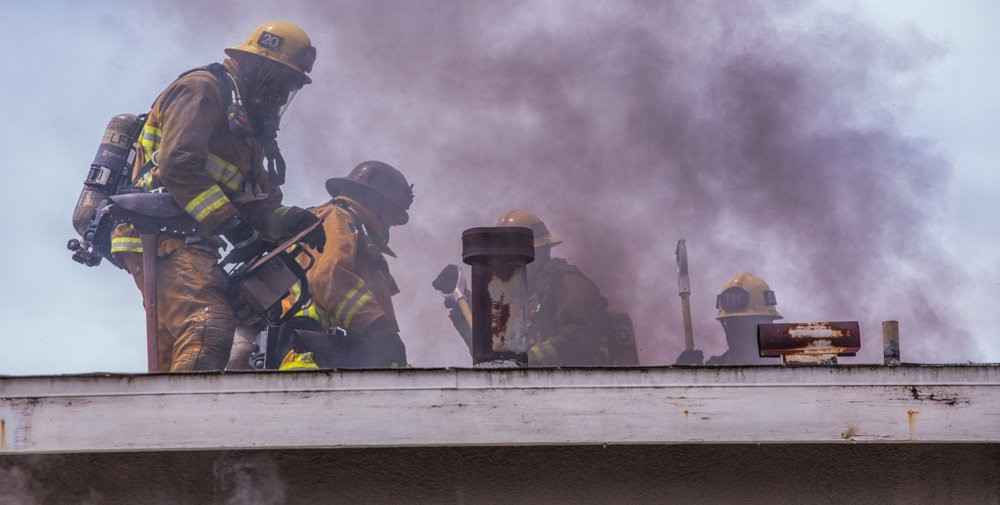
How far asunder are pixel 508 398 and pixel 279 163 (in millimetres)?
11930

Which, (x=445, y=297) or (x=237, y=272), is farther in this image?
(x=445, y=297)

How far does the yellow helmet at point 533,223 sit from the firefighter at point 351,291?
2.67 m

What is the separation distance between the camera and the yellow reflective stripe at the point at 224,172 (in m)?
15.8

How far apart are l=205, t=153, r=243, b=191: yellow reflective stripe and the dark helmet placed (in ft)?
8.09

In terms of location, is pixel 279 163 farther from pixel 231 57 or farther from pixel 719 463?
pixel 719 463

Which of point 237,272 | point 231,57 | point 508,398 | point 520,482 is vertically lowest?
point 520,482

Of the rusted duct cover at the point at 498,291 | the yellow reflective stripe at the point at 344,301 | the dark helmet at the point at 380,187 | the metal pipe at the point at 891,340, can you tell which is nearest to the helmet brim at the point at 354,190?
the dark helmet at the point at 380,187

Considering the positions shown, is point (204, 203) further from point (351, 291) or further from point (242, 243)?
point (351, 291)

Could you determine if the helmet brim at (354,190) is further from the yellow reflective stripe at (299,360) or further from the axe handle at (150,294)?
the axe handle at (150,294)

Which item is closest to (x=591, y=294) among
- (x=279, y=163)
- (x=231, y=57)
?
(x=279, y=163)

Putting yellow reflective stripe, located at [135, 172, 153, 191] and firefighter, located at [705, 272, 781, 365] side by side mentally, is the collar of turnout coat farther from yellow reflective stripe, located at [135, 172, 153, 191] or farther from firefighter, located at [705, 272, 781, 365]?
firefighter, located at [705, 272, 781, 365]

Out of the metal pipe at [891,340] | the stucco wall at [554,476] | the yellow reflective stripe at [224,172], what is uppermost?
the yellow reflective stripe at [224,172]

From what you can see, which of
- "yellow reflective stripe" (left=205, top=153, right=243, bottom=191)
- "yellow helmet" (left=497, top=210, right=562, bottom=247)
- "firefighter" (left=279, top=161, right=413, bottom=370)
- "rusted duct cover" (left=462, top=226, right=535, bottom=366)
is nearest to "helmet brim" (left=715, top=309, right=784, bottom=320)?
"yellow helmet" (left=497, top=210, right=562, bottom=247)

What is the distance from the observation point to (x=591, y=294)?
17453 mm
